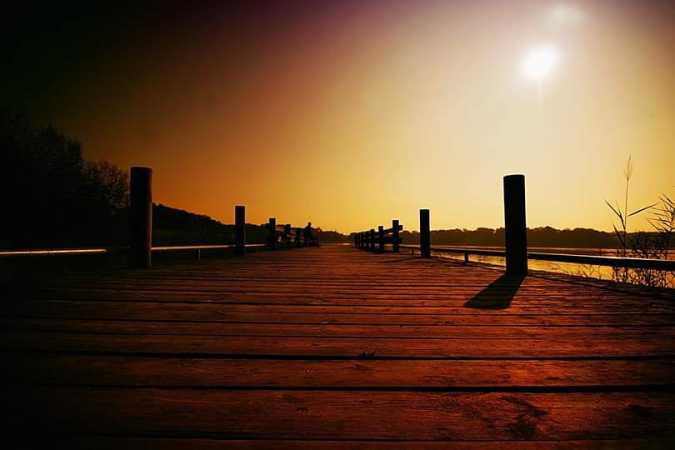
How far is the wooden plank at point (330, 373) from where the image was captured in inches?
48.1

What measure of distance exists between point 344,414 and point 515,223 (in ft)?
14.3

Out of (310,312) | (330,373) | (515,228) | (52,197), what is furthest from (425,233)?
(52,197)

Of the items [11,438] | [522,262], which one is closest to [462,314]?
[11,438]

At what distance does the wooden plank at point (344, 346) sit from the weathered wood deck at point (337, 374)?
0.04ft

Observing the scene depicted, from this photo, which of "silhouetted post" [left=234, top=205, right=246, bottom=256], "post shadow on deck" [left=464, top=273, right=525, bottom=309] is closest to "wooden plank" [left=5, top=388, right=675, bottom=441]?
"post shadow on deck" [left=464, top=273, right=525, bottom=309]

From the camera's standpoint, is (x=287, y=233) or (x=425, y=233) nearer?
(x=425, y=233)

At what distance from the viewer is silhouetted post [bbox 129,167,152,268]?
4.84 meters

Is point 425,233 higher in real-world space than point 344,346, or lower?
higher

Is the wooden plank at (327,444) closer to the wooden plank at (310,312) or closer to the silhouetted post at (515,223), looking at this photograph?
the wooden plank at (310,312)

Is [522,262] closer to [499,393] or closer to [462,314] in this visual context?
[462,314]

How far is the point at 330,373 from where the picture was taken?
4.31 ft

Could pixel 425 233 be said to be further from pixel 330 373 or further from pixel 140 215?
pixel 330 373

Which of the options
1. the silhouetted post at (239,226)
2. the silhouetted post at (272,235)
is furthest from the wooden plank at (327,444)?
the silhouetted post at (272,235)

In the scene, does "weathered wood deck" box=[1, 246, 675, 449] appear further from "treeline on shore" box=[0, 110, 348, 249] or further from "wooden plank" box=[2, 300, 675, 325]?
"treeline on shore" box=[0, 110, 348, 249]
